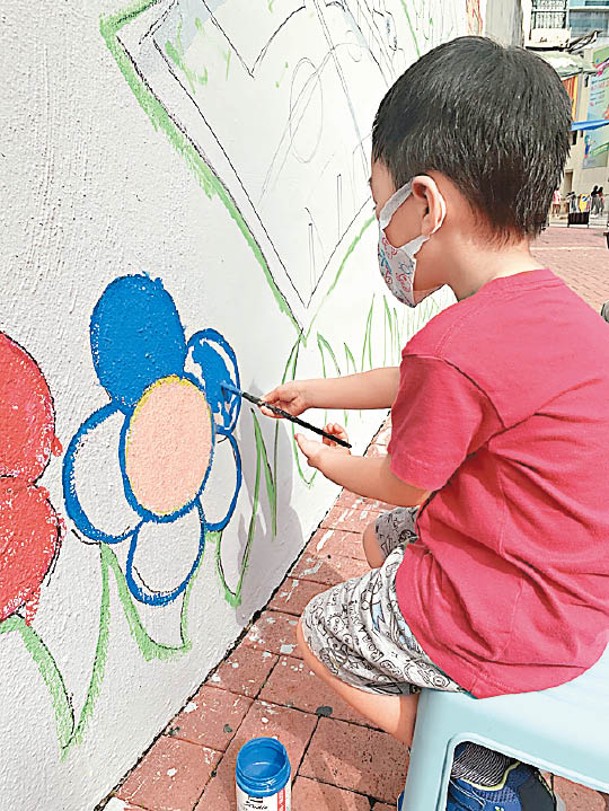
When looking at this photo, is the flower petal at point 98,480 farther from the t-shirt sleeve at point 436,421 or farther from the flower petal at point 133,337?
the t-shirt sleeve at point 436,421

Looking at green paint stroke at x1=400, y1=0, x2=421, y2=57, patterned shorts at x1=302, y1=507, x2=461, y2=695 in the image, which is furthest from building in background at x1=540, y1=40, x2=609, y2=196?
patterned shorts at x1=302, y1=507, x2=461, y2=695

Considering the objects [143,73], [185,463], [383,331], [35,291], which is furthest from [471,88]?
[383,331]

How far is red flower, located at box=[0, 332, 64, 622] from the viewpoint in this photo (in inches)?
41.3

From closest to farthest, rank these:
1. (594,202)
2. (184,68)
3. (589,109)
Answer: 1. (184,68)
2. (594,202)
3. (589,109)

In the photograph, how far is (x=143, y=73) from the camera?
126 cm

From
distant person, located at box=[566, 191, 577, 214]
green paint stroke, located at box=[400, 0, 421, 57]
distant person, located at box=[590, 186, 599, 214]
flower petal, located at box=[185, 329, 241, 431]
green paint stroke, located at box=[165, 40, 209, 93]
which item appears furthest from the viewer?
distant person, located at box=[566, 191, 577, 214]

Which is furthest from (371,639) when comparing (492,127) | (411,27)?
(411,27)

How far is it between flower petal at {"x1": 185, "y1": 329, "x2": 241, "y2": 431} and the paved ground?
0.64m

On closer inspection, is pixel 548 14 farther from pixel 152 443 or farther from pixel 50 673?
pixel 50 673

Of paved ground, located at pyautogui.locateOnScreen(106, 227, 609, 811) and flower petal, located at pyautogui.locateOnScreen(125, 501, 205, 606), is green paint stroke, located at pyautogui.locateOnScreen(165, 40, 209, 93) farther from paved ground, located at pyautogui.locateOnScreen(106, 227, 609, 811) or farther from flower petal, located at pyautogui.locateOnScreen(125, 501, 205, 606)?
paved ground, located at pyautogui.locateOnScreen(106, 227, 609, 811)

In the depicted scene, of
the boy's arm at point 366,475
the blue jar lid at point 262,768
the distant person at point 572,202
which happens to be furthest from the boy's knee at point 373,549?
the distant person at point 572,202

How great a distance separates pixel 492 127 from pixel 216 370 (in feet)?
2.77

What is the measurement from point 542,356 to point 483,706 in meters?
0.55

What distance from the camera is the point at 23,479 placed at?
109cm
